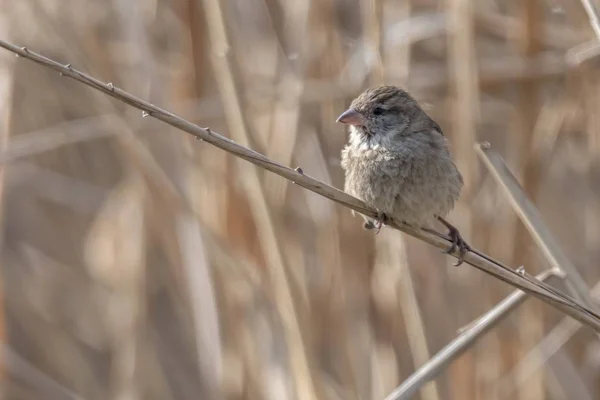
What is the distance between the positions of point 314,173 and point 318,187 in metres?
1.09

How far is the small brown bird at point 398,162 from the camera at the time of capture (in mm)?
1692

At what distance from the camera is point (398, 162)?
1.74m

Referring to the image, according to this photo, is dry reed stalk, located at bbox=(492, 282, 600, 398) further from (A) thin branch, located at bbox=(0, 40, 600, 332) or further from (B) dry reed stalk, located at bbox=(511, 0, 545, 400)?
(A) thin branch, located at bbox=(0, 40, 600, 332)

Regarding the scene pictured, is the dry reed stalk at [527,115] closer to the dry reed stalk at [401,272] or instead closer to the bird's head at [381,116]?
the dry reed stalk at [401,272]

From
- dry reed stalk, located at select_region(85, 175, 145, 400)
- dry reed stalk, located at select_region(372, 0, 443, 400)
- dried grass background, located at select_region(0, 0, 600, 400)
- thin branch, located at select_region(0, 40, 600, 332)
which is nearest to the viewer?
thin branch, located at select_region(0, 40, 600, 332)

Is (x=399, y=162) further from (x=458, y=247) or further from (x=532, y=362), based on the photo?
(x=532, y=362)

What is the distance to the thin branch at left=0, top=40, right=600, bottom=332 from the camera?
109 cm

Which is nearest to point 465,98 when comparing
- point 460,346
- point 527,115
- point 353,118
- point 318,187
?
point 527,115

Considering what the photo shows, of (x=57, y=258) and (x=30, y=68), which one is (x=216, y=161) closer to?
(x=30, y=68)

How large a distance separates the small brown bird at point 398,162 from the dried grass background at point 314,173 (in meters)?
0.16

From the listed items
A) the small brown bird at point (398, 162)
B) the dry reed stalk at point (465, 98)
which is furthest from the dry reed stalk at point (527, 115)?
the small brown bird at point (398, 162)

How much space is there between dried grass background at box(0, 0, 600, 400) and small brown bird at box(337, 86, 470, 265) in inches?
6.2

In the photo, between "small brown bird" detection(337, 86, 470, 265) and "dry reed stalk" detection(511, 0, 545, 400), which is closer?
"small brown bird" detection(337, 86, 470, 265)

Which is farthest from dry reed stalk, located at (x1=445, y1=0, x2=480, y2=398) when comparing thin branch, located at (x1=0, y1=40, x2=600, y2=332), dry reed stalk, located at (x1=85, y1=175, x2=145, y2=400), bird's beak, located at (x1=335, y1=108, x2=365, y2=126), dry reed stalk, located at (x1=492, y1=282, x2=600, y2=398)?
dry reed stalk, located at (x1=85, y1=175, x2=145, y2=400)
